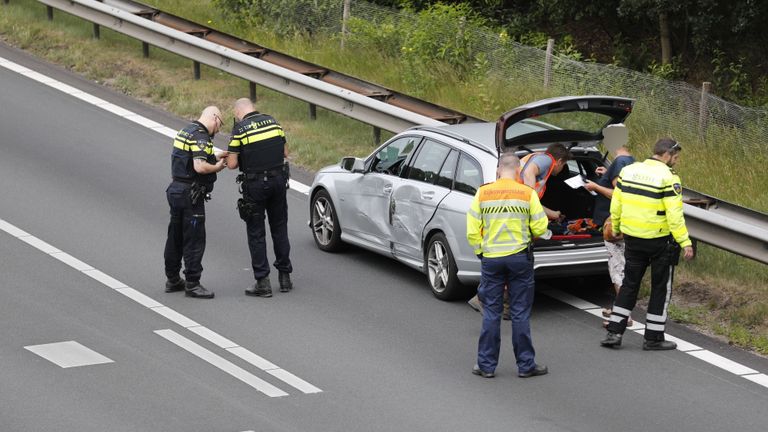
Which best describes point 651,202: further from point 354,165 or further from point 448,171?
point 354,165

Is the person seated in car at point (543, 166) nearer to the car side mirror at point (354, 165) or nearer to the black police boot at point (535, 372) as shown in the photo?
the black police boot at point (535, 372)

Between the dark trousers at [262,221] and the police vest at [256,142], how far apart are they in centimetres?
14

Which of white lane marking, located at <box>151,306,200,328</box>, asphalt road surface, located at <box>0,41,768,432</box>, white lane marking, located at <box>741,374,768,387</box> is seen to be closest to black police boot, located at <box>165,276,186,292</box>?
asphalt road surface, located at <box>0,41,768,432</box>

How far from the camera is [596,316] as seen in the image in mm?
12344

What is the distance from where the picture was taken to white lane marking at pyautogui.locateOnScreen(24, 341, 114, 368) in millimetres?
10758

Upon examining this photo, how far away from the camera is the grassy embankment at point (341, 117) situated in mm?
12602

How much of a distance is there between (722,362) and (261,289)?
4.10 m

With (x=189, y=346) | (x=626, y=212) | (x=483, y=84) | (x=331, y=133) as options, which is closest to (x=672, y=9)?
(x=483, y=84)

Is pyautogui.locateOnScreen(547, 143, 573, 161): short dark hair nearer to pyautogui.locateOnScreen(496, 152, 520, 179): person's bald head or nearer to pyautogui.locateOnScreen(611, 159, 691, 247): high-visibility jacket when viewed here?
pyautogui.locateOnScreen(611, 159, 691, 247): high-visibility jacket

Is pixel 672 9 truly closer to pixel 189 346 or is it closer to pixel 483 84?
pixel 483 84

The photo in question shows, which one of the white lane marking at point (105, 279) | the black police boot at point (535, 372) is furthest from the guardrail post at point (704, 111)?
the white lane marking at point (105, 279)

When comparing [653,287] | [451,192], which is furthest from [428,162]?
[653,287]

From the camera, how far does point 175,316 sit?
1209cm

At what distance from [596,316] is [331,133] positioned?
6985mm
